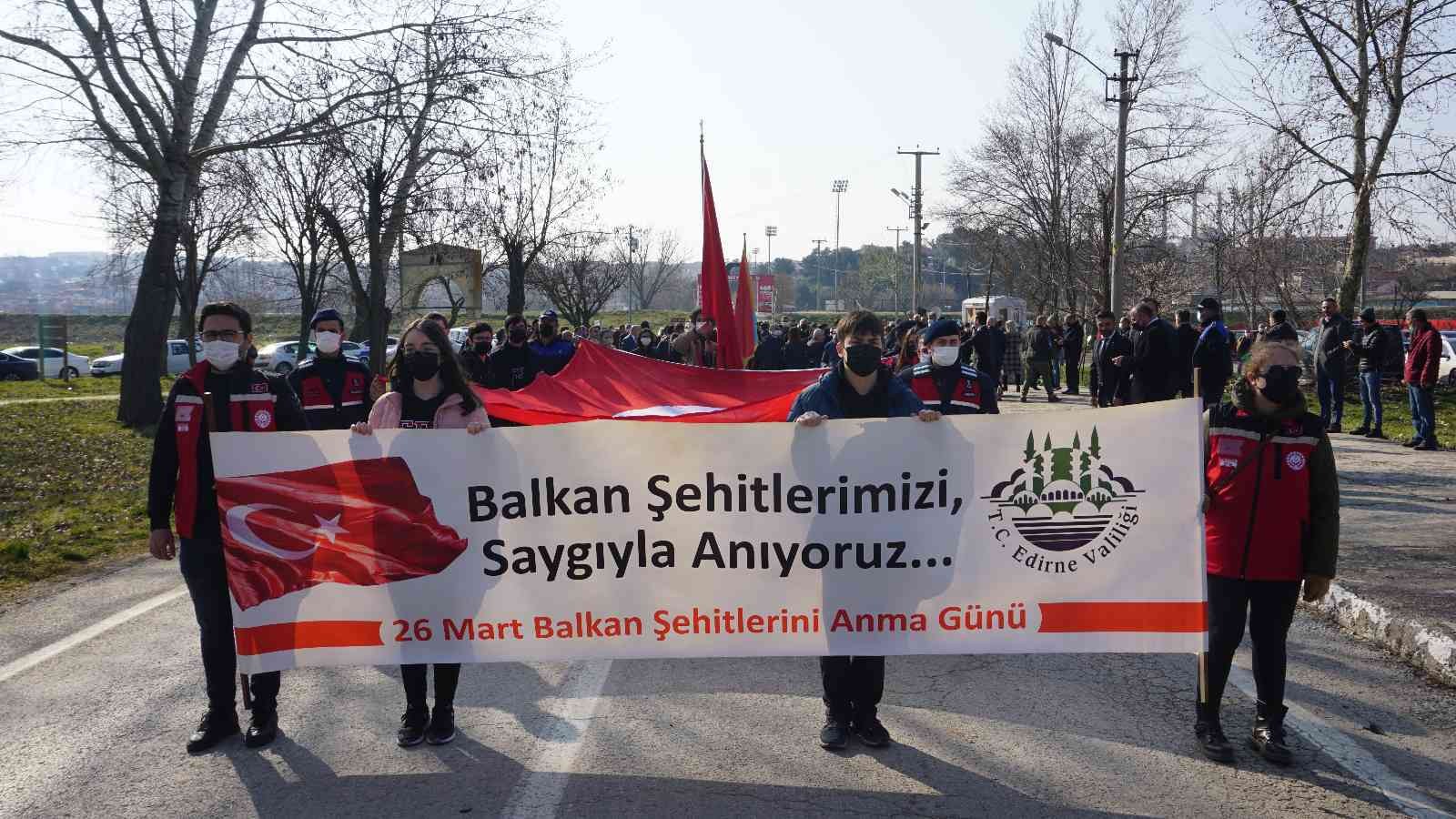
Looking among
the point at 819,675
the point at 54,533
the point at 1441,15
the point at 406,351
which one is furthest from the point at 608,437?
the point at 1441,15

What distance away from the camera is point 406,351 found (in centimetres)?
510

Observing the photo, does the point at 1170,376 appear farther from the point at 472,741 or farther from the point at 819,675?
the point at 472,741

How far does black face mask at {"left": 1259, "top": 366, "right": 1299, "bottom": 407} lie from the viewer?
14.7ft

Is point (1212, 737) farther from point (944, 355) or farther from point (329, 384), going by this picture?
point (329, 384)

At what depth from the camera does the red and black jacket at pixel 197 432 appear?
16.0ft

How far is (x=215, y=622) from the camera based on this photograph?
4.89m

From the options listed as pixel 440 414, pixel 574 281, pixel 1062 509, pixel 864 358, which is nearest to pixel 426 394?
pixel 440 414

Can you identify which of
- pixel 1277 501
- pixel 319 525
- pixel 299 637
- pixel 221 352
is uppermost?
pixel 221 352

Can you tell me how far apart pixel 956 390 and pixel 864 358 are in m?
2.28

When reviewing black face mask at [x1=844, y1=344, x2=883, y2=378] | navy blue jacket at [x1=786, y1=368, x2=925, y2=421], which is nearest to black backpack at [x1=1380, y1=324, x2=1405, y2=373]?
navy blue jacket at [x1=786, y1=368, x2=925, y2=421]

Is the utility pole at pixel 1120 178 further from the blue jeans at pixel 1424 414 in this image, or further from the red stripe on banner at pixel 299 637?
the red stripe on banner at pixel 299 637

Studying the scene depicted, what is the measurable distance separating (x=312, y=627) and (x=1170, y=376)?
8.80m

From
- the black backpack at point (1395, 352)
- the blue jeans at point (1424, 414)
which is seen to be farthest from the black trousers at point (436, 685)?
the black backpack at point (1395, 352)

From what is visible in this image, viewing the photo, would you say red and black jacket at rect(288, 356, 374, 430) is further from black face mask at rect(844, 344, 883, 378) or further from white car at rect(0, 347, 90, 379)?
white car at rect(0, 347, 90, 379)
